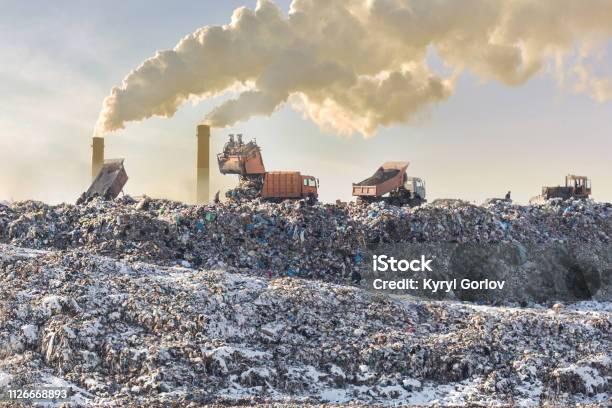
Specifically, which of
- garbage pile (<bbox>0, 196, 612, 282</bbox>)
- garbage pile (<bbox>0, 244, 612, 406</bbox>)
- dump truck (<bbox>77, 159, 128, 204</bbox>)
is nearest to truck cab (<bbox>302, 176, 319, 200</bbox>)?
garbage pile (<bbox>0, 196, 612, 282</bbox>)

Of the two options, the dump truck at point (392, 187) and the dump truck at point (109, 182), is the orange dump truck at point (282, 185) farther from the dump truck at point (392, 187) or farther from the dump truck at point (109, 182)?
the dump truck at point (109, 182)

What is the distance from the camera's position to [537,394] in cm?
933

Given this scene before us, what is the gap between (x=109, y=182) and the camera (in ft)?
79.6

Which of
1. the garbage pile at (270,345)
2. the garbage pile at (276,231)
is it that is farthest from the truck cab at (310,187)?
the garbage pile at (270,345)

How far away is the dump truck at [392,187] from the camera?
23500mm

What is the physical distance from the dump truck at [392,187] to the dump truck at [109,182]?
9955 mm

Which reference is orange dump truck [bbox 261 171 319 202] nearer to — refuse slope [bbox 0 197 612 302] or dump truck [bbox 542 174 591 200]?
refuse slope [bbox 0 197 612 302]

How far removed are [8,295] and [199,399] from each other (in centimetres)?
493

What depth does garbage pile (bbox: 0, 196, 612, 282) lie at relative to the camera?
653 inches

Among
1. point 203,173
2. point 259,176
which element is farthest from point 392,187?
point 203,173

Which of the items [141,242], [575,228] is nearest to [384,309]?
[141,242]

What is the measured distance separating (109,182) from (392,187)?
12.0m

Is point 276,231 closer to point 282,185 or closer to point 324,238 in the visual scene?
point 324,238

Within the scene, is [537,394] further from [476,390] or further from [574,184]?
[574,184]
